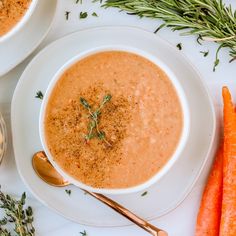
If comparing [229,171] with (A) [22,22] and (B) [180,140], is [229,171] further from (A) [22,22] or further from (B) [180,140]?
(A) [22,22]

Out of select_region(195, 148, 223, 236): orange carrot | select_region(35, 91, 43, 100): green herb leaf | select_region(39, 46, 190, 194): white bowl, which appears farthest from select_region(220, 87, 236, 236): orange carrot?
select_region(35, 91, 43, 100): green herb leaf

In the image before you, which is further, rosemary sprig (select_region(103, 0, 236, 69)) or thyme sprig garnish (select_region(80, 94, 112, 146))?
rosemary sprig (select_region(103, 0, 236, 69))

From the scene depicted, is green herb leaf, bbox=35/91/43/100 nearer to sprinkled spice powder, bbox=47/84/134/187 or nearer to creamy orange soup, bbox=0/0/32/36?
sprinkled spice powder, bbox=47/84/134/187

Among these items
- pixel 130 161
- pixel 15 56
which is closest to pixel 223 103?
pixel 130 161

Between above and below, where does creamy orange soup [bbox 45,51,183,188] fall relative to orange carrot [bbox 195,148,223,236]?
above

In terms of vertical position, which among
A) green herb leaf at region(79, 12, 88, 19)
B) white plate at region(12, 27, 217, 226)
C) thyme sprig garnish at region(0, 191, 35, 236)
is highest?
green herb leaf at region(79, 12, 88, 19)

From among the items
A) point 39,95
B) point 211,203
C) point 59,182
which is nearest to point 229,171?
point 211,203

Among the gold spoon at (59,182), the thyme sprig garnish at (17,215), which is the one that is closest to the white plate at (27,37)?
the gold spoon at (59,182)
